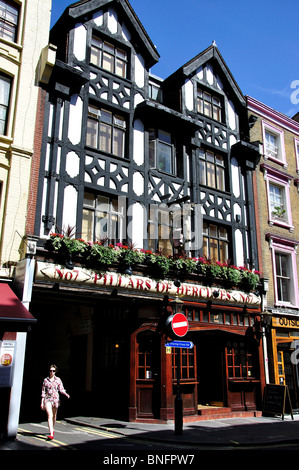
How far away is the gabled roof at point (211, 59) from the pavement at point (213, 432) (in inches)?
549

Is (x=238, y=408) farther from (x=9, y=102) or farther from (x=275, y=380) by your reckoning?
(x=9, y=102)

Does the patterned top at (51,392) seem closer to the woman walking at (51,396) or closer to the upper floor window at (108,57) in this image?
the woman walking at (51,396)

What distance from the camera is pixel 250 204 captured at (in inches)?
742

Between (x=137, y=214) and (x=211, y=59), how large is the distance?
9.55 m

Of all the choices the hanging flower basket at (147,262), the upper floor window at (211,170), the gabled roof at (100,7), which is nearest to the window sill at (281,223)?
the upper floor window at (211,170)

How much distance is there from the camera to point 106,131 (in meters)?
15.1

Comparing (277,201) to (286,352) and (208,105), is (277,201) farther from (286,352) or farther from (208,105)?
(286,352)

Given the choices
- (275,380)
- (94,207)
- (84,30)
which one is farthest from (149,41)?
(275,380)

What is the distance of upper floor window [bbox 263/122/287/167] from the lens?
2094 centimetres

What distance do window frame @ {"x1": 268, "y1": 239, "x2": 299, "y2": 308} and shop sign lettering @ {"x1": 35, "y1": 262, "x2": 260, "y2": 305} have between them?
2.58 m

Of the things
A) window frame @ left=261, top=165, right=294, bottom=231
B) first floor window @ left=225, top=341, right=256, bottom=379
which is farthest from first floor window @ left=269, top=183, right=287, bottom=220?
first floor window @ left=225, top=341, right=256, bottom=379

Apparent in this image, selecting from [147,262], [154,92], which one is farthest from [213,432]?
[154,92]

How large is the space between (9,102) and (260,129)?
1273 centimetres

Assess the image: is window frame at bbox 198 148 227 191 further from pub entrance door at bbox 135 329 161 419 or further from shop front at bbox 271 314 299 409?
pub entrance door at bbox 135 329 161 419
